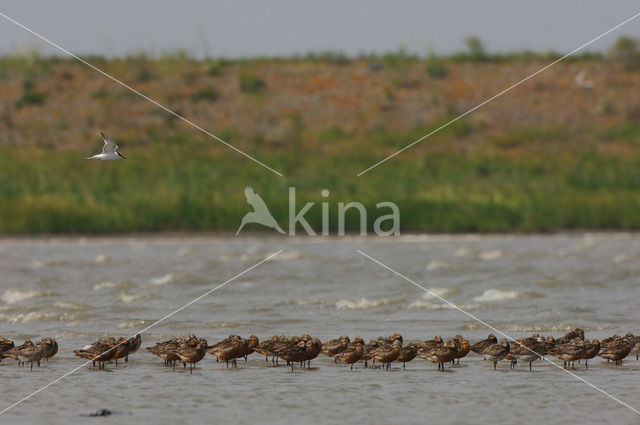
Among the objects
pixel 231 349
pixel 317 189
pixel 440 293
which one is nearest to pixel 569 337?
pixel 231 349

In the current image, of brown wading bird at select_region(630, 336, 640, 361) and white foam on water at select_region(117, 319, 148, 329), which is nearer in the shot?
brown wading bird at select_region(630, 336, 640, 361)

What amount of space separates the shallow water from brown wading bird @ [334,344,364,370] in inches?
6.4

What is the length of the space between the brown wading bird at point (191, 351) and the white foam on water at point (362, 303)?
5347mm

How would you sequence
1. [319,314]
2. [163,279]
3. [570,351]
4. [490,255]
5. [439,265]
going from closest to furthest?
[570,351], [319,314], [163,279], [439,265], [490,255]

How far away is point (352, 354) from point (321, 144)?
33.9 meters

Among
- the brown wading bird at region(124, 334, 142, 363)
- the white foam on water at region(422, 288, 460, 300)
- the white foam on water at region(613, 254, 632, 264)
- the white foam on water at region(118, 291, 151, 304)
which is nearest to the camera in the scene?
the brown wading bird at region(124, 334, 142, 363)

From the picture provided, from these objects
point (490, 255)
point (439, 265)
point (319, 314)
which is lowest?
point (319, 314)

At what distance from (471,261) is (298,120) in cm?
2761

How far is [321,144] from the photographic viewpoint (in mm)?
46250

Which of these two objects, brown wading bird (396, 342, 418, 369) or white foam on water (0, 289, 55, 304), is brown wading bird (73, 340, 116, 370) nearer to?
brown wading bird (396, 342, 418, 369)

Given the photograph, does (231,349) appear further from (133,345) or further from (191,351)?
(133,345)


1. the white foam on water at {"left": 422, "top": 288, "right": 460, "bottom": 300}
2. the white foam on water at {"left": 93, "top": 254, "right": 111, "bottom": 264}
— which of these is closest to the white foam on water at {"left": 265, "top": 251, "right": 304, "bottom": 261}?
the white foam on water at {"left": 93, "top": 254, "right": 111, "bottom": 264}

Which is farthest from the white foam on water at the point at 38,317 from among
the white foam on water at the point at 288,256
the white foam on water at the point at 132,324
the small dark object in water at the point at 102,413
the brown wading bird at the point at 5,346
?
the white foam on water at the point at 288,256

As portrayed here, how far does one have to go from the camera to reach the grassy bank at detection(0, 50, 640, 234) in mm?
29922
